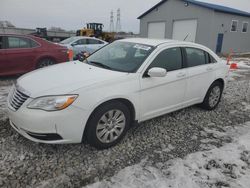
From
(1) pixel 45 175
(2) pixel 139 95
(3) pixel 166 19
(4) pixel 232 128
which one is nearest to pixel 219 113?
(4) pixel 232 128

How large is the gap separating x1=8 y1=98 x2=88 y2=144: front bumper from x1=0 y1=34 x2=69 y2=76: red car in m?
4.16

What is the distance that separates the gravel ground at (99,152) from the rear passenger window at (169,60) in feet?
3.61

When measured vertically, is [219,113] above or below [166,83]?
below

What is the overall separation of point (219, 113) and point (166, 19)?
1905 cm

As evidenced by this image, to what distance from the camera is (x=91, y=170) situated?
265cm

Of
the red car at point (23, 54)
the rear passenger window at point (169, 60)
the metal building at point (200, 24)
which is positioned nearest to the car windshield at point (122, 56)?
the rear passenger window at point (169, 60)

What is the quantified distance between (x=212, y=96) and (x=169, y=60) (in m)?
1.63

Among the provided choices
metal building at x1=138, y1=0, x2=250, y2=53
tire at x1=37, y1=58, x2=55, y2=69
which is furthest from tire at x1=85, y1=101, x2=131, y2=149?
metal building at x1=138, y1=0, x2=250, y2=53

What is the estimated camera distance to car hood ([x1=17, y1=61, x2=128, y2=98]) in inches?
106

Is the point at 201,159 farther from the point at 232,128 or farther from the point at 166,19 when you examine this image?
the point at 166,19

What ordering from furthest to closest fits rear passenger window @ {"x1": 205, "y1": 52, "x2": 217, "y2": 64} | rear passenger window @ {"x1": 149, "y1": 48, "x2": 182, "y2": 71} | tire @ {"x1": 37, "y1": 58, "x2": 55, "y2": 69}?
tire @ {"x1": 37, "y1": 58, "x2": 55, "y2": 69} → rear passenger window @ {"x1": 205, "y1": 52, "x2": 217, "y2": 64} → rear passenger window @ {"x1": 149, "y1": 48, "x2": 182, "y2": 71}

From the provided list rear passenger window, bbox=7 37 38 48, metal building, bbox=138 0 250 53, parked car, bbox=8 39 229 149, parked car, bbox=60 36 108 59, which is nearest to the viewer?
parked car, bbox=8 39 229 149

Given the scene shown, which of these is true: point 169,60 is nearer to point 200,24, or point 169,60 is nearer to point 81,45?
point 81,45

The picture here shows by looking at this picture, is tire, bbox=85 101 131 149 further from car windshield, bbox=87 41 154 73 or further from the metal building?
the metal building
